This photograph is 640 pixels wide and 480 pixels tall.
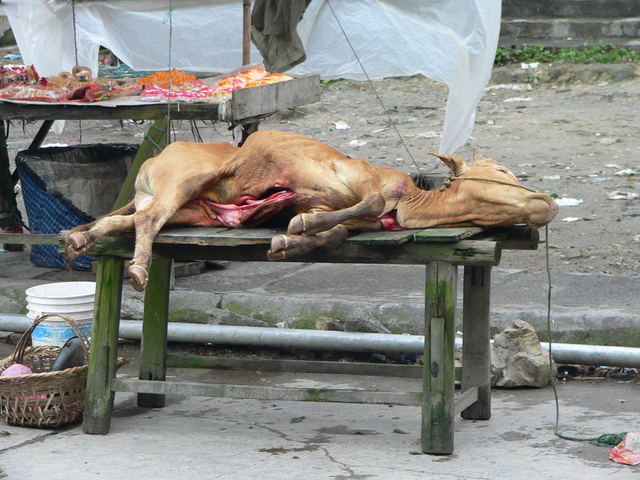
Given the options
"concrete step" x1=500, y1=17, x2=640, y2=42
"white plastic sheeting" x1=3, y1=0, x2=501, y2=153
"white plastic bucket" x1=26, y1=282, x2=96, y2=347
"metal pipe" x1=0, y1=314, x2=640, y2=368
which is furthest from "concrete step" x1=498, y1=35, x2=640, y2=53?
"white plastic bucket" x1=26, y1=282, x2=96, y2=347

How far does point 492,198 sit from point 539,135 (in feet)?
25.0

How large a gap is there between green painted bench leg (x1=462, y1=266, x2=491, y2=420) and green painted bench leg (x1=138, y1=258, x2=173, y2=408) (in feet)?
4.67

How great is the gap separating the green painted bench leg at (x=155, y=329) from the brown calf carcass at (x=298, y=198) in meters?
0.37

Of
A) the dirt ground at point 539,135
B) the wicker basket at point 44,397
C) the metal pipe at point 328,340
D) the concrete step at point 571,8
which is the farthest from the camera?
the concrete step at point 571,8

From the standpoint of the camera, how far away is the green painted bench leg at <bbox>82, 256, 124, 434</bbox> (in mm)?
3996

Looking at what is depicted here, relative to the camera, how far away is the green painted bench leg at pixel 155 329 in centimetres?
441

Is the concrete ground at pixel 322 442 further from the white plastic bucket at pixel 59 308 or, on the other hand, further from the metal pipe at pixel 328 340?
the white plastic bucket at pixel 59 308

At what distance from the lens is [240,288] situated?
6.13 m

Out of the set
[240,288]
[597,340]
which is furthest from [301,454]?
[240,288]

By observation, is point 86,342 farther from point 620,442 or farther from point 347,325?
point 620,442

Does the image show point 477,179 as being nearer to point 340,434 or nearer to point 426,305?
point 426,305

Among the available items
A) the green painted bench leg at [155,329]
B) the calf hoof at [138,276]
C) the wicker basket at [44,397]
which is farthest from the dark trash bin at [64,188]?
the calf hoof at [138,276]

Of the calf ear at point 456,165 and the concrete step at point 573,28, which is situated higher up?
the concrete step at point 573,28

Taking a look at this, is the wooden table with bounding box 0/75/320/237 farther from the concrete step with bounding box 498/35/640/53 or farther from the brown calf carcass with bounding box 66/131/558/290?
the concrete step with bounding box 498/35/640/53
